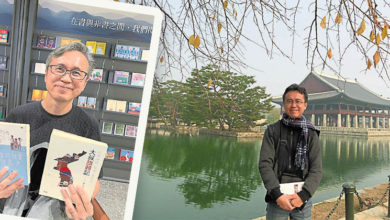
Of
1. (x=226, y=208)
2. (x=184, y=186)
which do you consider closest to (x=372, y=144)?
(x=226, y=208)

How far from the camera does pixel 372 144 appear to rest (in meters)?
7.54

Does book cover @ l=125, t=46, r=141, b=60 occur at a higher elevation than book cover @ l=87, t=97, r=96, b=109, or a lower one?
higher

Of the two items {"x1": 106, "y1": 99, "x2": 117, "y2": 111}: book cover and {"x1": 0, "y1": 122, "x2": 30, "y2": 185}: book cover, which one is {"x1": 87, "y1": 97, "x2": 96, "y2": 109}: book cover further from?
{"x1": 0, "y1": 122, "x2": 30, "y2": 185}: book cover

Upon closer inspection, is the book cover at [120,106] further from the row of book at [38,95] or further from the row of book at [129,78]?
the row of book at [38,95]

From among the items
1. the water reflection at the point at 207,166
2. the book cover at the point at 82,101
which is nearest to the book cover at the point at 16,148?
the book cover at the point at 82,101

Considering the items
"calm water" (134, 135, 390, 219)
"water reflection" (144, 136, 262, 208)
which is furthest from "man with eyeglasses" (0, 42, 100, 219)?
"water reflection" (144, 136, 262, 208)

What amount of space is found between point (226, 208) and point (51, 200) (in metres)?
8.41

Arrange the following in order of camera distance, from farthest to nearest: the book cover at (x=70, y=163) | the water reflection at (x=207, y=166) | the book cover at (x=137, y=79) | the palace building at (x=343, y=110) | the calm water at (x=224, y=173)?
the water reflection at (x=207, y=166) → the palace building at (x=343, y=110) → the calm water at (x=224, y=173) → the book cover at (x=137, y=79) → the book cover at (x=70, y=163)

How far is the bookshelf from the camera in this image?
0.85 meters

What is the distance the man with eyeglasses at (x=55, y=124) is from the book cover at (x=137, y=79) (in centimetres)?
12

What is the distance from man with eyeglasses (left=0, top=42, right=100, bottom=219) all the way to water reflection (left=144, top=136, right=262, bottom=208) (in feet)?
→ 24.6

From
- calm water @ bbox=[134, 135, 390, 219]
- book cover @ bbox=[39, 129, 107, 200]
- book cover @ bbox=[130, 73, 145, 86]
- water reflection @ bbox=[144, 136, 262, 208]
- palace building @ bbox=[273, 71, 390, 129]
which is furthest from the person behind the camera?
water reflection @ bbox=[144, 136, 262, 208]

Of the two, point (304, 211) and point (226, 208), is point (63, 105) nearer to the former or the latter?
point (304, 211)

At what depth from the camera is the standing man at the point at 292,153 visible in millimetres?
971
